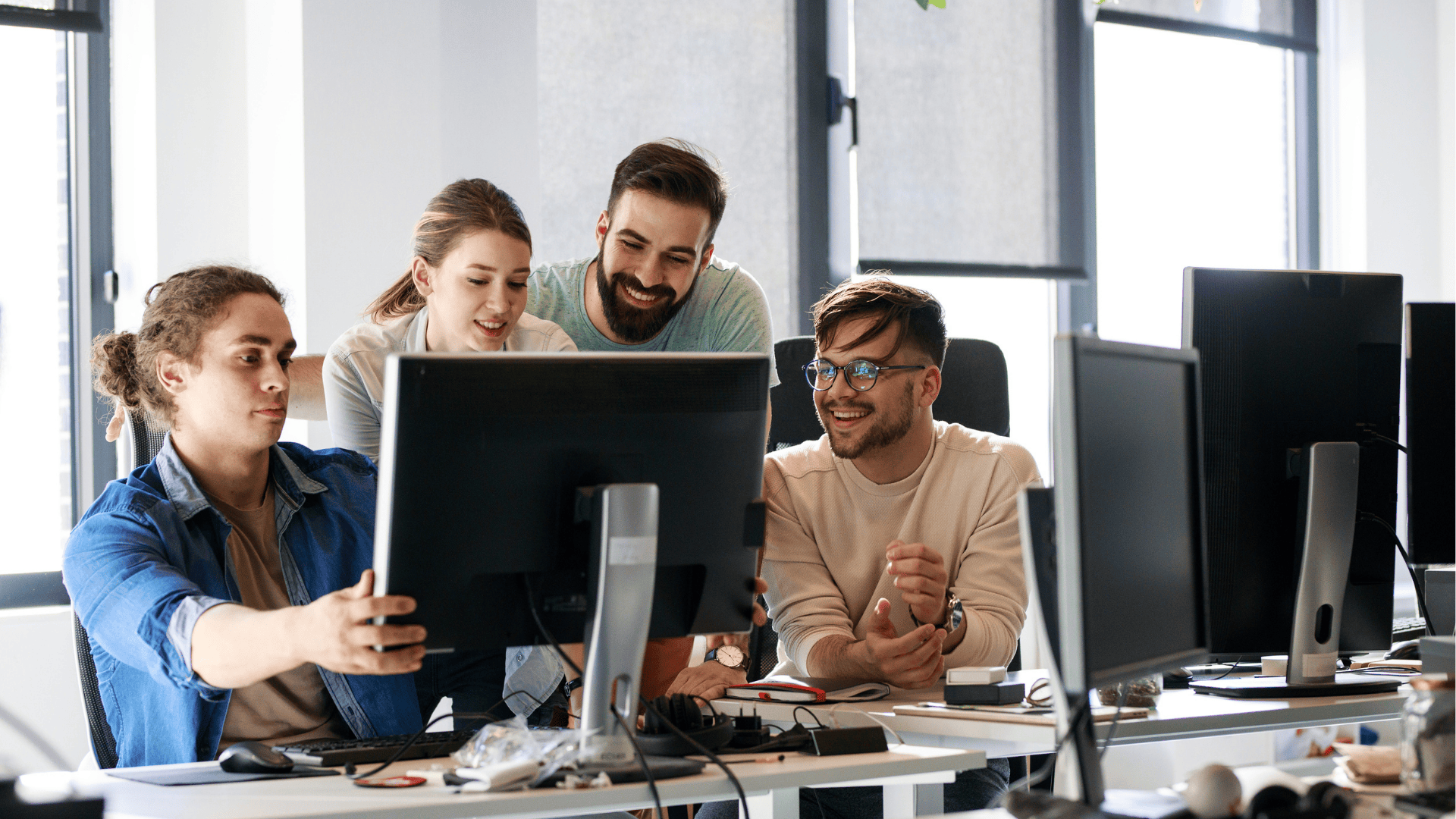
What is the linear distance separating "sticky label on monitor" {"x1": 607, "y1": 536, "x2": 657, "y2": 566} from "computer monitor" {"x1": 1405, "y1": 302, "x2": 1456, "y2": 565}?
4.16ft

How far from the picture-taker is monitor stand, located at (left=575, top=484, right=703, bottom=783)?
138 cm

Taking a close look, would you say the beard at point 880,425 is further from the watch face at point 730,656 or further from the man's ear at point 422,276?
the man's ear at point 422,276

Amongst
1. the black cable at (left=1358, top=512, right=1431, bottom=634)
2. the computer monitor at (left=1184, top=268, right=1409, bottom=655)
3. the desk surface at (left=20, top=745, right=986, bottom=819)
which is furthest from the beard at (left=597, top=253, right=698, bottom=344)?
the black cable at (left=1358, top=512, right=1431, bottom=634)

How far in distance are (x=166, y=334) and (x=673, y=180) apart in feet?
3.12

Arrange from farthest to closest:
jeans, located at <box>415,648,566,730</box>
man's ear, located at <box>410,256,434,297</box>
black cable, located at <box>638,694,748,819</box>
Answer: man's ear, located at <box>410,256,434,297</box>, jeans, located at <box>415,648,566,730</box>, black cable, located at <box>638,694,748,819</box>

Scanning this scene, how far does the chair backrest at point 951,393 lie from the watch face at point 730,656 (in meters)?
0.42

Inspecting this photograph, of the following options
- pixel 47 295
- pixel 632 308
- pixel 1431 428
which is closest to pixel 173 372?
pixel 632 308

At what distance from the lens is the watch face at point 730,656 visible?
2.33 m

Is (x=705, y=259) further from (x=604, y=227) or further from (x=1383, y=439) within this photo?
(x=1383, y=439)

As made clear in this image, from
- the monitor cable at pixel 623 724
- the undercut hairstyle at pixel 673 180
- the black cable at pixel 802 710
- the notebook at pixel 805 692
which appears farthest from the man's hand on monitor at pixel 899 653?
the undercut hairstyle at pixel 673 180

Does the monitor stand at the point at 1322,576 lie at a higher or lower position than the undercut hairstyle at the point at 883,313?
lower

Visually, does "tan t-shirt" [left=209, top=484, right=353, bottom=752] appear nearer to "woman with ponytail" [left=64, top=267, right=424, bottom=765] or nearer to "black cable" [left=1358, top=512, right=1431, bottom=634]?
"woman with ponytail" [left=64, top=267, right=424, bottom=765]

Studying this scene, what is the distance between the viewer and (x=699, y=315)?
8.45 ft

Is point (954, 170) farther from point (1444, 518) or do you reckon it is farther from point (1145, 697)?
point (1145, 697)
